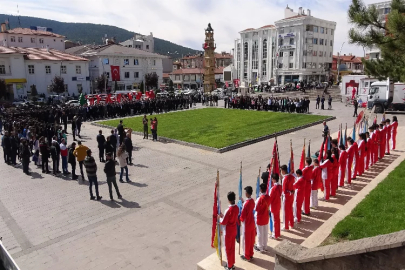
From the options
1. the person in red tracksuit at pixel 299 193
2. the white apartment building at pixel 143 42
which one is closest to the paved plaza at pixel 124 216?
the person in red tracksuit at pixel 299 193

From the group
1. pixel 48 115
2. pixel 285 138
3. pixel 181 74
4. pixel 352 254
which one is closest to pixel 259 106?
pixel 285 138

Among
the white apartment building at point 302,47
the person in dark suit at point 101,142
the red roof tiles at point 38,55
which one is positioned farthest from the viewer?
the white apartment building at point 302,47

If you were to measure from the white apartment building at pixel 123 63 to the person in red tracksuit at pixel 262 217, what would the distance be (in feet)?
171

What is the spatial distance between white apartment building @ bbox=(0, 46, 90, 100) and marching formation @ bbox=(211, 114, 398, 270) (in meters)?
45.7

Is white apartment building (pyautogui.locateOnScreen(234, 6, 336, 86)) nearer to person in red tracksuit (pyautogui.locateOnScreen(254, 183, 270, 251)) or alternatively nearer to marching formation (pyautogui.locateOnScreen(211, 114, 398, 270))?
marching formation (pyautogui.locateOnScreen(211, 114, 398, 270))

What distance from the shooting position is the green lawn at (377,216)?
6.89 m

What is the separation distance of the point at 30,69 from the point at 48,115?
2700 centimetres

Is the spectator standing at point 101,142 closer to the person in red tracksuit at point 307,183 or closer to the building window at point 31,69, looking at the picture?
the person in red tracksuit at point 307,183

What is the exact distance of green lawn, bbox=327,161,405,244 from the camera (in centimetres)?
689

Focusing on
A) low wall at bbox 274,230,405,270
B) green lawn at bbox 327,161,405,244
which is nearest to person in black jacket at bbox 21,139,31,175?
low wall at bbox 274,230,405,270

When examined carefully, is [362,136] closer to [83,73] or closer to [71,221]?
→ [71,221]

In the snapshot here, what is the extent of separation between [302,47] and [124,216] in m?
62.6

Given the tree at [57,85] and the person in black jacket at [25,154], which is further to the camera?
the tree at [57,85]

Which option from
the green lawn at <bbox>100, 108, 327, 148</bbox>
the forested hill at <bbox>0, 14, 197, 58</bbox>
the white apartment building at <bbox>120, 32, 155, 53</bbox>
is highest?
the forested hill at <bbox>0, 14, 197, 58</bbox>
